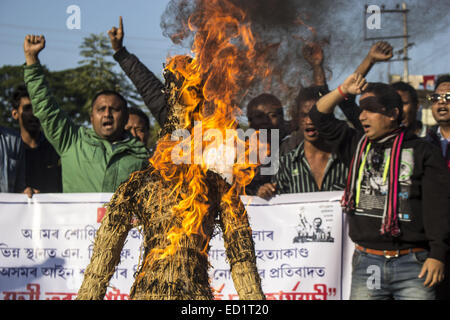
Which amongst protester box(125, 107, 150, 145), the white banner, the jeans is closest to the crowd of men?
the jeans

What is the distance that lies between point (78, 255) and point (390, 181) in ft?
10.9

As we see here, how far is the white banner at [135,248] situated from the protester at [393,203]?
101 centimetres

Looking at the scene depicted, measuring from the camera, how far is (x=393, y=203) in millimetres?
4488

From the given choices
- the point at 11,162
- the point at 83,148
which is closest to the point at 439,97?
the point at 83,148

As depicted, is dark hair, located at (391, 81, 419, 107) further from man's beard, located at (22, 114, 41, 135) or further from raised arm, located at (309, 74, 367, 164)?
man's beard, located at (22, 114, 41, 135)

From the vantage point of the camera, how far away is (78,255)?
605 cm

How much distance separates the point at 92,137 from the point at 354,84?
2.68 m

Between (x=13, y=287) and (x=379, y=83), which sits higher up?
(x=379, y=83)

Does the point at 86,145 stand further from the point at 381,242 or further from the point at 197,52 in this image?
the point at 381,242

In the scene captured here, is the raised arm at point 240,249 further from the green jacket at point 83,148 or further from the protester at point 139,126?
the protester at point 139,126

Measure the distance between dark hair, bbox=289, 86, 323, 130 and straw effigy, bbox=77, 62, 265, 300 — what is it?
2.28m

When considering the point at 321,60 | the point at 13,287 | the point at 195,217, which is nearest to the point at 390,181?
the point at 321,60

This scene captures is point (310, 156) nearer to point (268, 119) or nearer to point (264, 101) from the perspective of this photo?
point (268, 119)

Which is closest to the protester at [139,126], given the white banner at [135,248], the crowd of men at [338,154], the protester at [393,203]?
the crowd of men at [338,154]
